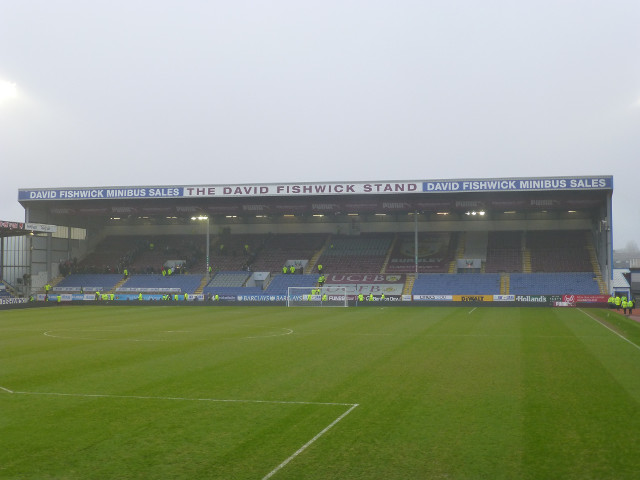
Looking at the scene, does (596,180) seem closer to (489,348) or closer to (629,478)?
(489,348)

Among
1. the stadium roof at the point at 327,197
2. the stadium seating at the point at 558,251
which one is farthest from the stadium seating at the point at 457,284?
the stadium roof at the point at 327,197

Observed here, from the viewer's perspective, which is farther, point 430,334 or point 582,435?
point 430,334

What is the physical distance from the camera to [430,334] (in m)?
24.1

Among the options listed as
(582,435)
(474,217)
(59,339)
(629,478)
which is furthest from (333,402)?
(474,217)

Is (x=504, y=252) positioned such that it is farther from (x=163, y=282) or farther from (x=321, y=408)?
(x=321, y=408)

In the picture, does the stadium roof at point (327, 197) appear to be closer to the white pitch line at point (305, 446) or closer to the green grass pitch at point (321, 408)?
the green grass pitch at point (321, 408)

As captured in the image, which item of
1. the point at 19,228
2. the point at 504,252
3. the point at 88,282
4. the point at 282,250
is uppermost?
the point at 19,228

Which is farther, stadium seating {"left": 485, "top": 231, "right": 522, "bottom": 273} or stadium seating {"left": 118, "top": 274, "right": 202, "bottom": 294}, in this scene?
stadium seating {"left": 118, "top": 274, "right": 202, "bottom": 294}

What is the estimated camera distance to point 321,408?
35.7 ft

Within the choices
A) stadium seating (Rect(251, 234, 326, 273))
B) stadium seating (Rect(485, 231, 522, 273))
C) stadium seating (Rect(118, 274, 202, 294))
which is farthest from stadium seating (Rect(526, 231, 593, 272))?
stadium seating (Rect(118, 274, 202, 294))

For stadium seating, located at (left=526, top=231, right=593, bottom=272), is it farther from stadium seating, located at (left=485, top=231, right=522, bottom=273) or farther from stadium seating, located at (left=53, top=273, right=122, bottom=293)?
stadium seating, located at (left=53, top=273, right=122, bottom=293)

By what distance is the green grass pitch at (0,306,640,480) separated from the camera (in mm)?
7742

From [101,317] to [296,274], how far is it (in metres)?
25.2

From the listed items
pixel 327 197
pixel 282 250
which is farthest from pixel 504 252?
pixel 282 250
